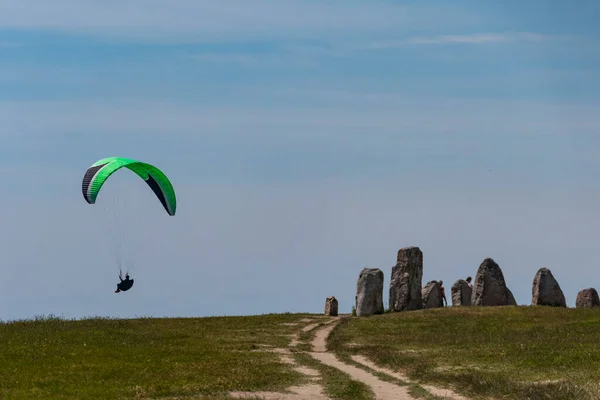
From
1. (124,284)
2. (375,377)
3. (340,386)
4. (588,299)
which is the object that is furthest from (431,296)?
(340,386)

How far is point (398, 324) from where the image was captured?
47281 millimetres

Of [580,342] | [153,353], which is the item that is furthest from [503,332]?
[153,353]

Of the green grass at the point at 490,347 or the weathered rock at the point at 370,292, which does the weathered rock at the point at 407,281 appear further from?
the green grass at the point at 490,347

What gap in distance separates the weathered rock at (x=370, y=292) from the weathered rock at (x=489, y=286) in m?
5.64

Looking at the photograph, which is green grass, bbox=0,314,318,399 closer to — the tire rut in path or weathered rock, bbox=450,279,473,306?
the tire rut in path

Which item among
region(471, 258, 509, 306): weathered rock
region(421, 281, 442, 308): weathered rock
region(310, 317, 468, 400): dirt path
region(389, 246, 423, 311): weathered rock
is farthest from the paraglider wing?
region(471, 258, 509, 306): weathered rock

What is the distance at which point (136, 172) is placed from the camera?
46.2 metres

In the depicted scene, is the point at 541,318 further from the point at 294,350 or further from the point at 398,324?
the point at 294,350

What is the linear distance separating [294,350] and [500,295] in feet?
65.0

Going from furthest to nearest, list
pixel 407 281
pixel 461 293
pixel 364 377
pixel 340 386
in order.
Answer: pixel 461 293 < pixel 407 281 < pixel 364 377 < pixel 340 386

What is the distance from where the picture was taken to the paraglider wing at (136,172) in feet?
143

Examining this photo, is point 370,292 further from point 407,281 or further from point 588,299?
point 588,299

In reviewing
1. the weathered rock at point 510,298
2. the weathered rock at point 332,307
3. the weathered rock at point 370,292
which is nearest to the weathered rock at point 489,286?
the weathered rock at point 510,298

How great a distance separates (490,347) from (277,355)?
818 centimetres
